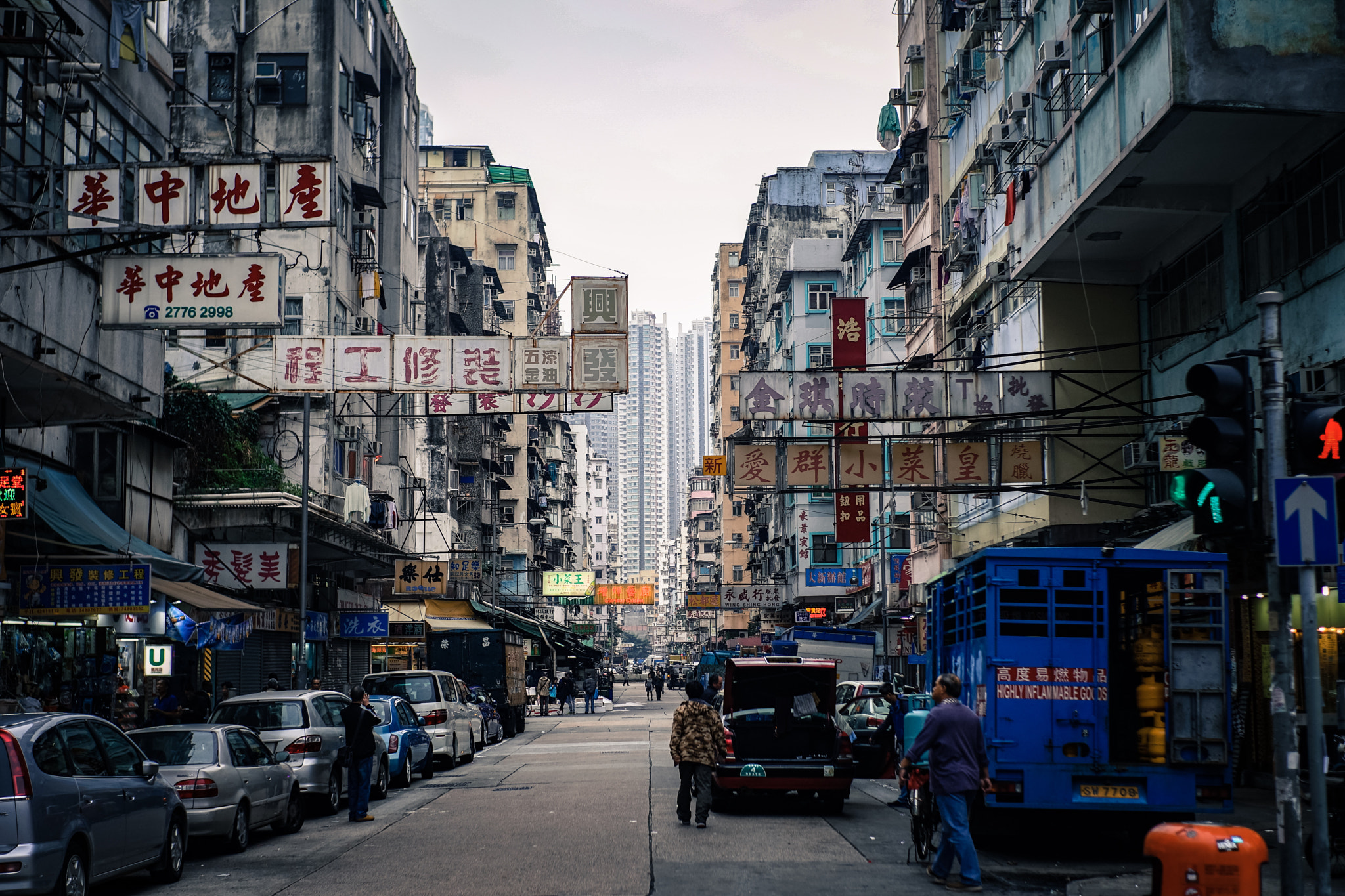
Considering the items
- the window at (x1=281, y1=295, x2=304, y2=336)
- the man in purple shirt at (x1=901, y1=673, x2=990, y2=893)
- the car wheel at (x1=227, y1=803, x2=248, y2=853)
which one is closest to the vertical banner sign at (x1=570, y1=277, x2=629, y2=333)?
Result: the car wheel at (x1=227, y1=803, x2=248, y2=853)

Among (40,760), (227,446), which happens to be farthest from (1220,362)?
(227,446)

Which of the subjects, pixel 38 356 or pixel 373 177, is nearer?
pixel 38 356

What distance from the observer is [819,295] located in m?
72.9

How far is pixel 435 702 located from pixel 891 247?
35149 mm

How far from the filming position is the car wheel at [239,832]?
1423cm

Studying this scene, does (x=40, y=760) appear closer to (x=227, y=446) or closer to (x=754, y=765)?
(x=754, y=765)

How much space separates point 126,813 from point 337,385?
13557mm

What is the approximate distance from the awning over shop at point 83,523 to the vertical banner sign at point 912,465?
36.9ft

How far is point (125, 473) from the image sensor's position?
80.3 ft

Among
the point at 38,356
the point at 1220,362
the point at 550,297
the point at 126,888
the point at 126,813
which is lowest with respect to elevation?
the point at 126,888

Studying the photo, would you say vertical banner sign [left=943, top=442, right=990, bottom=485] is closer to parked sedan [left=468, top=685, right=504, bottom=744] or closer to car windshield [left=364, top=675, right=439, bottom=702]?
car windshield [left=364, top=675, right=439, bottom=702]

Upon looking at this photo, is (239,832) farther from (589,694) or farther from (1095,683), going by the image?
(589,694)

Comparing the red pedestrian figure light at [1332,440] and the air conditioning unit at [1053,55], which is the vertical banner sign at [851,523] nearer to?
the air conditioning unit at [1053,55]

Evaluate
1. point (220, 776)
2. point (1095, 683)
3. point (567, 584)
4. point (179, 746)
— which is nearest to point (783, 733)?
point (1095, 683)
